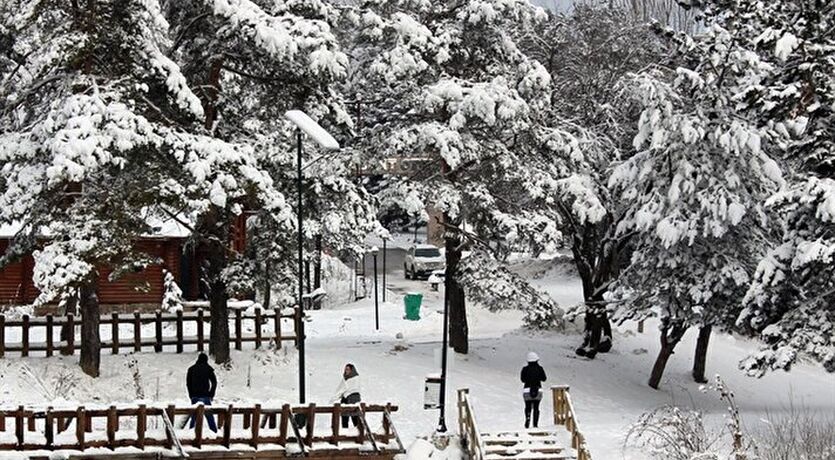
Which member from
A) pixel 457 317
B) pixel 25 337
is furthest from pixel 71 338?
pixel 457 317

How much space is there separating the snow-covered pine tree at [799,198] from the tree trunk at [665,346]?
4.04m

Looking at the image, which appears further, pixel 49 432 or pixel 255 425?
pixel 255 425

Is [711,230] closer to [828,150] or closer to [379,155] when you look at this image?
[828,150]

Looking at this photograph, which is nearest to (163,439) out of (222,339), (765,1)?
(222,339)

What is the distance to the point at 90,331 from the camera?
20.7 metres

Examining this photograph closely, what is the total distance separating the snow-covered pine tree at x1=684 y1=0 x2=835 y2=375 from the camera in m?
19.4

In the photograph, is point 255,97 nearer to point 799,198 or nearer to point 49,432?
point 49,432

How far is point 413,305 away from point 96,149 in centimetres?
1863

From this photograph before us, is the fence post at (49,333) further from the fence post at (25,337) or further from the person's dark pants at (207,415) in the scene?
the person's dark pants at (207,415)

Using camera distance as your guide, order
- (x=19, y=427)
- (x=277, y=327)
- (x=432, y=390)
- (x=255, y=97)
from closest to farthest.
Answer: (x=19, y=427)
(x=432, y=390)
(x=277, y=327)
(x=255, y=97)

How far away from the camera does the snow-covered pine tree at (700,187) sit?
917 inches

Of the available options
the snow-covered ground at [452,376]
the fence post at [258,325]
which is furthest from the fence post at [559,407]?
the fence post at [258,325]

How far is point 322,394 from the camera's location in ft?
71.7

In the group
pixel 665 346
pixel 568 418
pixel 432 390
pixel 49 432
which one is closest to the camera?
pixel 49 432
